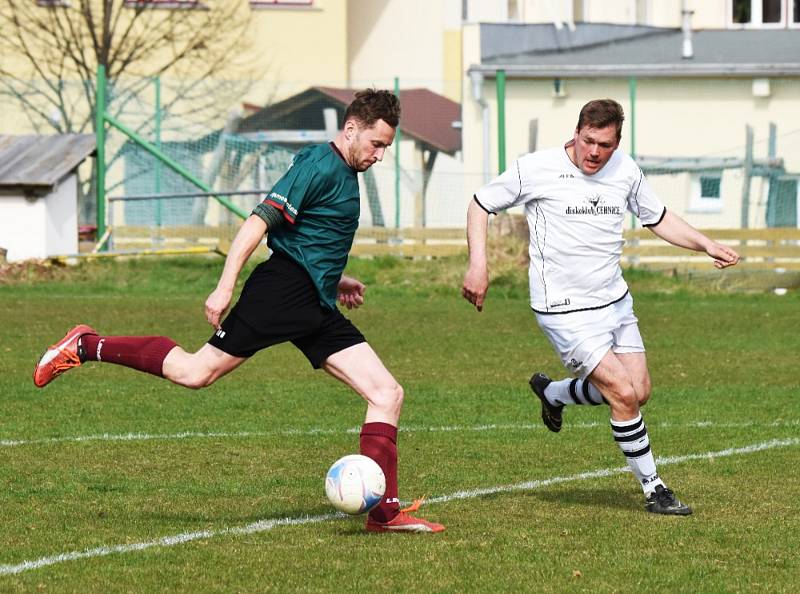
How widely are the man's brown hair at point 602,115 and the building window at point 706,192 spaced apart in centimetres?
1872

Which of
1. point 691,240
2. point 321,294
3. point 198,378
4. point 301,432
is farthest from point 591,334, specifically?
point 301,432

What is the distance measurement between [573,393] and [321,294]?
1.93 m

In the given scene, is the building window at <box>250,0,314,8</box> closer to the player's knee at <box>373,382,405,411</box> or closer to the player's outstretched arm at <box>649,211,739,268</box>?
the player's outstretched arm at <box>649,211,739,268</box>

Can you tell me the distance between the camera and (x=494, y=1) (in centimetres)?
3819

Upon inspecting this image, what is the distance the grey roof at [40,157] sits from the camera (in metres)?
24.3

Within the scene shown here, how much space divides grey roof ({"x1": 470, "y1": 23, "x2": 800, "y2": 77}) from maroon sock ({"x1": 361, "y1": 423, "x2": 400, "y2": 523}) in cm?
2204

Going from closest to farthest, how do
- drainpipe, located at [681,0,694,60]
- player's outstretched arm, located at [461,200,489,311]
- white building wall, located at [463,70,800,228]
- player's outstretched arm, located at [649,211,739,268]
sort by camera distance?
player's outstretched arm, located at [461,200,489,311] < player's outstretched arm, located at [649,211,739,268] < white building wall, located at [463,70,800,228] < drainpipe, located at [681,0,694,60]

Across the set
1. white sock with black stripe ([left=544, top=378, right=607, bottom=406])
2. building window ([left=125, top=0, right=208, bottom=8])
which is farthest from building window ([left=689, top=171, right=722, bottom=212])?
white sock with black stripe ([left=544, top=378, right=607, bottom=406])

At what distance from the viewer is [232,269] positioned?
23.7 feet

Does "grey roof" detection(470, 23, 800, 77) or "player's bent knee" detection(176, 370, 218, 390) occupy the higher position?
"grey roof" detection(470, 23, 800, 77)

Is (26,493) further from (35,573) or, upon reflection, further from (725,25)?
(725,25)

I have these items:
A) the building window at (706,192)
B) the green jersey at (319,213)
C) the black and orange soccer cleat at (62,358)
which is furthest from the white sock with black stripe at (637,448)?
the building window at (706,192)

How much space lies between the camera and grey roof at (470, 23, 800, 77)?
29812mm

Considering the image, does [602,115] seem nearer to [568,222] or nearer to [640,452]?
[568,222]
